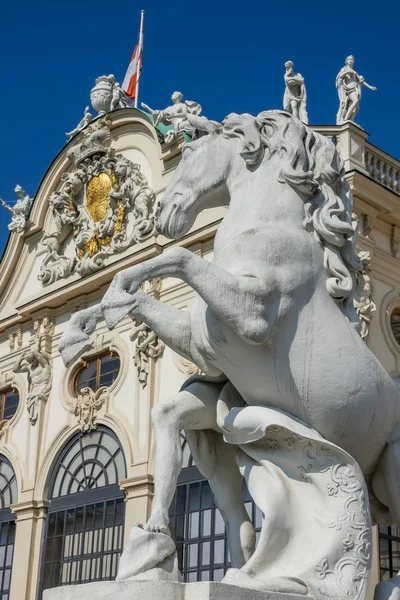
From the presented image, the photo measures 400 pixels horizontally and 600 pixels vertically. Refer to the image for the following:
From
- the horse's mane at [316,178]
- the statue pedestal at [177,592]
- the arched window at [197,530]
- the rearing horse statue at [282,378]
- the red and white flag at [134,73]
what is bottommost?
the statue pedestal at [177,592]

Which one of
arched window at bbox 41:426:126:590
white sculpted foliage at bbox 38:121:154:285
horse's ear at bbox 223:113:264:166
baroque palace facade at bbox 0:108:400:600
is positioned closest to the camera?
horse's ear at bbox 223:113:264:166

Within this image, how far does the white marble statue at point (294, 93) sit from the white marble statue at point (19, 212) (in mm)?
7493

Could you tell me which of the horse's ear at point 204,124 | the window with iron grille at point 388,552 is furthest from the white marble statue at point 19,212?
the horse's ear at point 204,124

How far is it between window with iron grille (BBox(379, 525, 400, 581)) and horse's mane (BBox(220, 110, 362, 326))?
9.54 metres

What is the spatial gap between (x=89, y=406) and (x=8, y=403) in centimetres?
290

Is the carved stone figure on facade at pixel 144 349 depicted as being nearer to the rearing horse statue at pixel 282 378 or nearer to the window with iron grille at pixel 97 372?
the window with iron grille at pixel 97 372

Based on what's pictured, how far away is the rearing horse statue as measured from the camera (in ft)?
11.3

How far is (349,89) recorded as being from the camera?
14.7 metres

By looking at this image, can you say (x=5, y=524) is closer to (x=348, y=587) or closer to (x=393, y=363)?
(x=393, y=363)

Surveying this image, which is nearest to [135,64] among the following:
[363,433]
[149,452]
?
[149,452]

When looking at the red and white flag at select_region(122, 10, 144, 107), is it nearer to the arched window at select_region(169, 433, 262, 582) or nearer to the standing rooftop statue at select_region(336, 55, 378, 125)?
the standing rooftop statue at select_region(336, 55, 378, 125)

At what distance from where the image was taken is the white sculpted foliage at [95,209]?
17.3m

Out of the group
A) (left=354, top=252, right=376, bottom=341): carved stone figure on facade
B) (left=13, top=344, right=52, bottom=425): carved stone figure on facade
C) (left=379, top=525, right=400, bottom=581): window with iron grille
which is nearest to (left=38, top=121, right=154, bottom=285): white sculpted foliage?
(left=13, top=344, right=52, bottom=425): carved stone figure on facade

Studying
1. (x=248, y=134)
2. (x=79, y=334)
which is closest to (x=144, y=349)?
(x=248, y=134)
